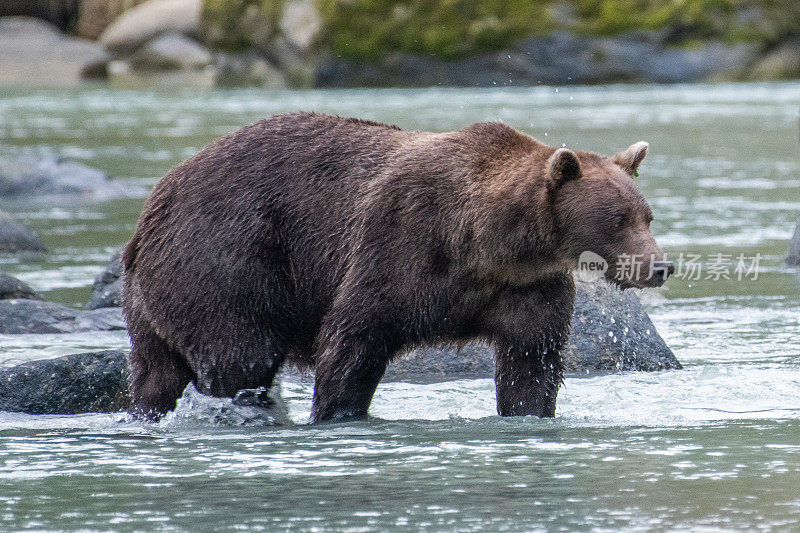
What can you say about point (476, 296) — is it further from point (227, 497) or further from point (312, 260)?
point (227, 497)

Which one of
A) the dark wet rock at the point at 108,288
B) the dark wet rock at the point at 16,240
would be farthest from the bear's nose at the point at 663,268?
the dark wet rock at the point at 16,240

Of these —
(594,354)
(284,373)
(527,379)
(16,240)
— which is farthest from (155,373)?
(16,240)

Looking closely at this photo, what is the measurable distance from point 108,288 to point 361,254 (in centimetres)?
507

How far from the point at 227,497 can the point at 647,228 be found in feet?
7.72

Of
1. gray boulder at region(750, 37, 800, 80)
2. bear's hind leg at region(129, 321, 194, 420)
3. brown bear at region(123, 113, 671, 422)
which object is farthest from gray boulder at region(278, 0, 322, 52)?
bear's hind leg at region(129, 321, 194, 420)

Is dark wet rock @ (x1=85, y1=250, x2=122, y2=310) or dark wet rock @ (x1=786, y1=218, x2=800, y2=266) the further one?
dark wet rock @ (x1=786, y1=218, x2=800, y2=266)

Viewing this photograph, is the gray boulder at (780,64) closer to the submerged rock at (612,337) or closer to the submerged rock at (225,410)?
the submerged rock at (612,337)

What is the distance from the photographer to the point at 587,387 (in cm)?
845

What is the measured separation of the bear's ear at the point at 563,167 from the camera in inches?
253

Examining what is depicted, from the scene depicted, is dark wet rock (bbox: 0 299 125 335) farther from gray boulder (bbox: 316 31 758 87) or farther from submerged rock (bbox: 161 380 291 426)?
gray boulder (bbox: 316 31 758 87)

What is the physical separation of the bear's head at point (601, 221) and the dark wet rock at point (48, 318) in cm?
500

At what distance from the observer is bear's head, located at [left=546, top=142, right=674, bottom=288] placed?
6.48 metres

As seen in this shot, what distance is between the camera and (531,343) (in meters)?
6.93

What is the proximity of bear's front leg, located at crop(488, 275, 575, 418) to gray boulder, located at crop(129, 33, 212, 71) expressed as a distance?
4484 centimetres
